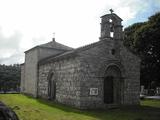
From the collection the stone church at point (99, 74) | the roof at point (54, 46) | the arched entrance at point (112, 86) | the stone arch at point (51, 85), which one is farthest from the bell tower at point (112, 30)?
the roof at point (54, 46)

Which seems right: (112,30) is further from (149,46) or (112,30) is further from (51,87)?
(149,46)

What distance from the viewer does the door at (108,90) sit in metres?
23.3

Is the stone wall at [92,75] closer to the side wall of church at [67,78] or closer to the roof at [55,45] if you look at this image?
the side wall of church at [67,78]

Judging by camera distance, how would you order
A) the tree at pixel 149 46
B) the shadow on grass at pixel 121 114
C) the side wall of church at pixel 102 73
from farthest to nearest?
the tree at pixel 149 46, the side wall of church at pixel 102 73, the shadow on grass at pixel 121 114

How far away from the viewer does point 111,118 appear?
54.7 ft

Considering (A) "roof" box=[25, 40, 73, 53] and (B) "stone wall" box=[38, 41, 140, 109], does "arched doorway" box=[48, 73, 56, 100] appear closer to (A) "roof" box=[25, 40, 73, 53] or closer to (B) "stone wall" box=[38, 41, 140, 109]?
(B) "stone wall" box=[38, 41, 140, 109]

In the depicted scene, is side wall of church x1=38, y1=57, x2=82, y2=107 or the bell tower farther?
the bell tower

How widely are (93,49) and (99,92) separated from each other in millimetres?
3424

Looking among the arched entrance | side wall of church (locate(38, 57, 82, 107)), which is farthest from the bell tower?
side wall of church (locate(38, 57, 82, 107))

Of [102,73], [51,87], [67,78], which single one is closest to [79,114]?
[102,73]

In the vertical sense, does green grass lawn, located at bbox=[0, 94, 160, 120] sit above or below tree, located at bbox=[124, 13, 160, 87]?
below

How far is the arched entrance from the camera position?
76.7ft

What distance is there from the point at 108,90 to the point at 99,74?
82.0 inches

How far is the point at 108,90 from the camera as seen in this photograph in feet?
77.4
